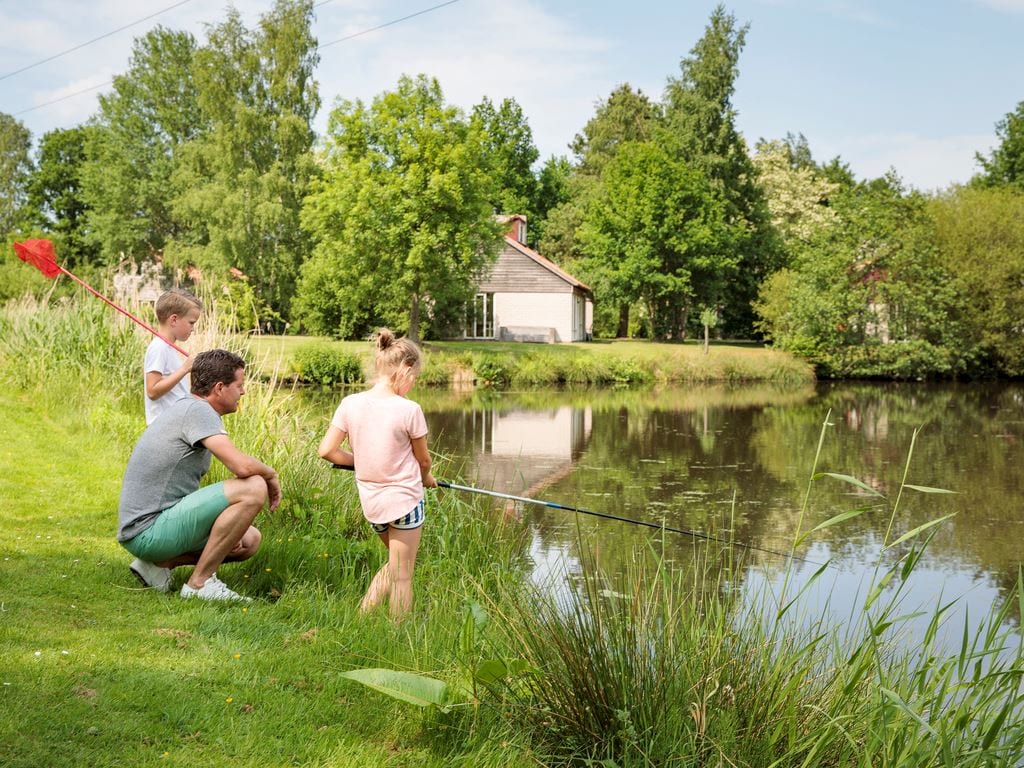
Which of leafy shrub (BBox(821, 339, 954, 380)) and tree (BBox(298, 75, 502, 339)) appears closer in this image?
tree (BBox(298, 75, 502, 339))

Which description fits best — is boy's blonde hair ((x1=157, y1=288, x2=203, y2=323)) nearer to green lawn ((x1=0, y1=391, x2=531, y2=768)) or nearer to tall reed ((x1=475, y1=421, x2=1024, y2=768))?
green lawn ((x1=0, y1=391, x2=531, y2=768))

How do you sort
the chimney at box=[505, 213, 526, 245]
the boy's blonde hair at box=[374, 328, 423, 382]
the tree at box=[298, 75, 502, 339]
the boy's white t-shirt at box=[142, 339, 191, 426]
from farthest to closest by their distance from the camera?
the chimney at box=[505, 213, 526, 245], the tree at box=[298, 75, 502, 339], the boy's white t-shirt at box=[142, 339, 191, 426], the boy's blonde hair at box=[374, 328, 423, 382]

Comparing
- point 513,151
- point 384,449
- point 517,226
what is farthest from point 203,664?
point 513,151

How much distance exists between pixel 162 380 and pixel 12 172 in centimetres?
5002

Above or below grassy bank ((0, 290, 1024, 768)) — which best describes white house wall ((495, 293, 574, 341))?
above

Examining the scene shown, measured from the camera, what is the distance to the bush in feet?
85.8

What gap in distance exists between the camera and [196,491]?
456cm

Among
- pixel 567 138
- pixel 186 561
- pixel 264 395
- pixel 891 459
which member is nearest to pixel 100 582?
pixel 186 561

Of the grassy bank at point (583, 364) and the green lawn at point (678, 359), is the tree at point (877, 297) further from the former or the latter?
the grassy bank at point (583, 364)

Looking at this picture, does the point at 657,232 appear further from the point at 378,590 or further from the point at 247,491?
the point at 247,491


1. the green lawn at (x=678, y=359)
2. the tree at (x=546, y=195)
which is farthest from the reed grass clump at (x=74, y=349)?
the tree at (x=546, y=195)

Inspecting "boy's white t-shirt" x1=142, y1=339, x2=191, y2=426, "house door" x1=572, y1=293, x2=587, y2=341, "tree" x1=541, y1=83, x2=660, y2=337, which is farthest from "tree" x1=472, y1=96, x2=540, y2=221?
"boy's white t-shirt" x1=142, y1=339, x2=191, y2=426

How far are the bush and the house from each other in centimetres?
1529

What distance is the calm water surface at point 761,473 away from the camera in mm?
8797
